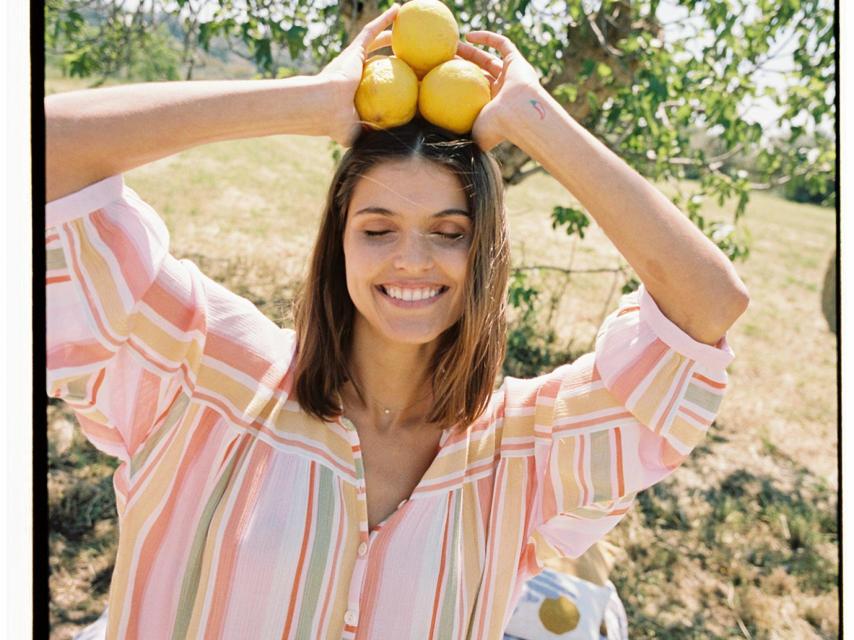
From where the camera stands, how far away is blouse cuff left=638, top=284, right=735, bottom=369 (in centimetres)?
139

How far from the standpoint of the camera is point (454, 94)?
1517 mm

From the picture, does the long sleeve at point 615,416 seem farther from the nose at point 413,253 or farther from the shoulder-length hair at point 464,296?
the nose at point 413,253

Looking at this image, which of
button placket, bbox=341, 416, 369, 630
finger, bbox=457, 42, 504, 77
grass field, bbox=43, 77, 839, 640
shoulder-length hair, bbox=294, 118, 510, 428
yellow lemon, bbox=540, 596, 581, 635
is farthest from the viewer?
grass field, bbox=43, 77, 839, 640

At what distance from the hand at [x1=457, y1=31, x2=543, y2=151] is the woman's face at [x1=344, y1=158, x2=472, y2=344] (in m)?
0.11

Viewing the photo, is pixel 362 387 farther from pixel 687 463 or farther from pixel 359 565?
pixel 687 463

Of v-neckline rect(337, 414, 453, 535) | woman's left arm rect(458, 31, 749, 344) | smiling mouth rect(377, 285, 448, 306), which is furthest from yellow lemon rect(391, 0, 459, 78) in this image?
v-neckline rect(337, 414, 453, 535)

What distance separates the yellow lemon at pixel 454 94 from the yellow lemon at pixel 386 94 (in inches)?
1.4

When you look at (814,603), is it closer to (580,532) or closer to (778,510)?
(778,510)

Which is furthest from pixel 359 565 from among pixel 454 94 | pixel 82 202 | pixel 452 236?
pixel 454 94

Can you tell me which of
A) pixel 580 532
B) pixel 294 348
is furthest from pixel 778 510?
pixel 294 348

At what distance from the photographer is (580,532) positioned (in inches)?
64.1

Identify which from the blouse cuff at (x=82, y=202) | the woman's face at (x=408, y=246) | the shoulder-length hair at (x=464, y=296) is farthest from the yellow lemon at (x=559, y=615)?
the blouse cuff at (x=82, y=202)

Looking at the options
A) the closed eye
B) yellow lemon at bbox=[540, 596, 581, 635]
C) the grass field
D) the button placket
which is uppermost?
the closed eye

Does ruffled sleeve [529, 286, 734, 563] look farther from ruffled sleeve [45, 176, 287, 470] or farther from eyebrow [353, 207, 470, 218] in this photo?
ruffled sleeve [45, 176, 287, 470]
